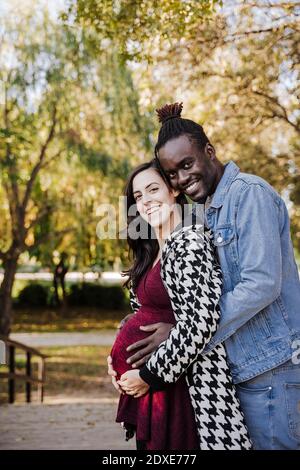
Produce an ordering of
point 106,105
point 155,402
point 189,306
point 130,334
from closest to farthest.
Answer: point 189,306 < point 155,402 < point 130,334 < point 106,105

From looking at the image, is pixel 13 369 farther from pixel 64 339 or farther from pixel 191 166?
pixel 64 339

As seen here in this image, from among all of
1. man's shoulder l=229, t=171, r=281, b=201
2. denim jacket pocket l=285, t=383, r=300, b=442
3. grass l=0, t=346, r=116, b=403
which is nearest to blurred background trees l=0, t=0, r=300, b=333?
grass l=0, t=346, r=116, b=403

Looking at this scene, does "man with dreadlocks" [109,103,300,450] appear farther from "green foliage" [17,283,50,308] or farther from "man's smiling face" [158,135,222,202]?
"green foliage" [17,283,50,308]

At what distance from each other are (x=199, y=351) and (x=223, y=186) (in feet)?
1.75

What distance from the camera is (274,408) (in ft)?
6.67

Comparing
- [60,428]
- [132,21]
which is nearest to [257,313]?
[132,21]

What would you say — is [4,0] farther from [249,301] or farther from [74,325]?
[74,325]

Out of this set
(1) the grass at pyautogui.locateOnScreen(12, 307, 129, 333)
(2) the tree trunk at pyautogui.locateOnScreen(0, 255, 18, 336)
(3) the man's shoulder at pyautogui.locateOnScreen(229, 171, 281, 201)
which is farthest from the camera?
A: (1) the grass at pyautogui.locateOnScreen(12, 307, 129, 333)

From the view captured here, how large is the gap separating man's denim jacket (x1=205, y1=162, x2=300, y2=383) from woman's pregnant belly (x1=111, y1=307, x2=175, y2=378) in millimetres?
266

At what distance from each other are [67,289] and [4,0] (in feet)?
51.2

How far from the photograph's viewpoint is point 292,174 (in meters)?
7.88

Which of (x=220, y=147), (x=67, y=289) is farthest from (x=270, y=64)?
(x=67, y=289)

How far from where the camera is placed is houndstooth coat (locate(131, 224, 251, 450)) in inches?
77.6

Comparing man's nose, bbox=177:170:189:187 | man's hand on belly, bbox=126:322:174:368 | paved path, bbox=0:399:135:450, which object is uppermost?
man's nose, bbox=177:170:189:187
